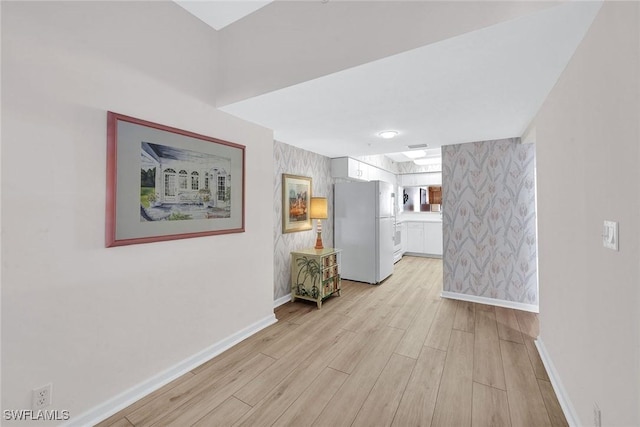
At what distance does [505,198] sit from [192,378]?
3.90 meters

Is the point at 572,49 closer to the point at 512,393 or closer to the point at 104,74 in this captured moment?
the point at 512,393

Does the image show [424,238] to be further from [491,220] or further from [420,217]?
[491,220]

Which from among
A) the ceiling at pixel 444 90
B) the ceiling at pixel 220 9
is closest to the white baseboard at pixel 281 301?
the ceiling at pixel 444 90

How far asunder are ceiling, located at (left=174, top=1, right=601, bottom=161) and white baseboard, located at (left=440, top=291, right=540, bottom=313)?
2.08m

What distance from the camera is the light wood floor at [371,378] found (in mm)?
1672

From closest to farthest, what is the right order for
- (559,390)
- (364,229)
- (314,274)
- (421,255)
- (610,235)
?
(610,235) < (559,390) < (314,274) < (364,229) < (421,255)

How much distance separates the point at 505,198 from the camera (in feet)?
11.3

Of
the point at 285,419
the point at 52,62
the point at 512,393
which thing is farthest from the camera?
the point at 512,393

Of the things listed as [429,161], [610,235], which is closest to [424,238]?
[429,161]

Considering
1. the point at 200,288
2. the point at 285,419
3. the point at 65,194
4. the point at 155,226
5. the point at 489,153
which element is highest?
the point at 489,153

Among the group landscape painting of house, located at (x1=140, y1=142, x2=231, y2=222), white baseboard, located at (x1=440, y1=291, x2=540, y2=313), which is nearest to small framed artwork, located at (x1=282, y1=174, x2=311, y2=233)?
landscape painting of house, located at (x1=140, y1=142, x2=231, y2=222)

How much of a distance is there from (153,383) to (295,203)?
8.22ft

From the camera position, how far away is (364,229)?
443 centimetres

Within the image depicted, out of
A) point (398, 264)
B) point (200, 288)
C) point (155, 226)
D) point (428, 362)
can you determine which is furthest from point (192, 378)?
point (398, 264)
